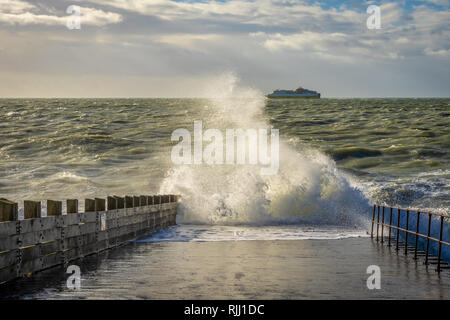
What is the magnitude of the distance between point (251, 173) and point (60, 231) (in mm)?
15100

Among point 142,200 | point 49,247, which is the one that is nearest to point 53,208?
point 49,247

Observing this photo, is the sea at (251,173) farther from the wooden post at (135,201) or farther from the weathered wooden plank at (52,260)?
the weathered wooden plank at (52,260)

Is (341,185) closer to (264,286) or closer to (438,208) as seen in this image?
(438,208)

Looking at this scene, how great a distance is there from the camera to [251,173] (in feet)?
78.2

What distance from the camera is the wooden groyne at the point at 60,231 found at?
25.2 ft

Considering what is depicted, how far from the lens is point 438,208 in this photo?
2245 cm

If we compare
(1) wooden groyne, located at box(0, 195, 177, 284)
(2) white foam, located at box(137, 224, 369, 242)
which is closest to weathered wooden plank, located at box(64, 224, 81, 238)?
(1) wooden groyne, located at box(0, 195, 177, 284)

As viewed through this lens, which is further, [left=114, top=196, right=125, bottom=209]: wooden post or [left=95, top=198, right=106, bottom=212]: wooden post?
[left=114, top=196, right=125, bottom=209]: wooden post

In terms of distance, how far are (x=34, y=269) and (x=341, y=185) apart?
15472 millimetres

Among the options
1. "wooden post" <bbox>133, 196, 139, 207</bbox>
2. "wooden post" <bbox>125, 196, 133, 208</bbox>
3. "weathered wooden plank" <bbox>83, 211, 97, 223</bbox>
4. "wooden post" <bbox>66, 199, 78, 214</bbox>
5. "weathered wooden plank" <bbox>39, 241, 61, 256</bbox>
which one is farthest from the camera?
"wooden post" <bbox>133, 196, 139, 207</bbox>

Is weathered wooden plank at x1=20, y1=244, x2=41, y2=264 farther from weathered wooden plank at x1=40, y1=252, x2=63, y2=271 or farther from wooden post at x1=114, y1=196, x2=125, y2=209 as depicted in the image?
wooden post at x1=114, y1=196, x2=125, y2=209

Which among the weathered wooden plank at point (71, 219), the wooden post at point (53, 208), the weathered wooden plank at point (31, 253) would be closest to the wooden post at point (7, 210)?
the weathered wooden plank at point (31, 253)

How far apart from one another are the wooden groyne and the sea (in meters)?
0.99

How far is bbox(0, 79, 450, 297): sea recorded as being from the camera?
19.4m
